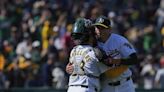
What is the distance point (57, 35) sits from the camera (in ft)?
58.0

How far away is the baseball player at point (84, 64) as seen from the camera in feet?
30.8

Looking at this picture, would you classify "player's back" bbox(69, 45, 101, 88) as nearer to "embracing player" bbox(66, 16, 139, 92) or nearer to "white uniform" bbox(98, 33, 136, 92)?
"embracing player" bbox(66, 16, 139, 92)

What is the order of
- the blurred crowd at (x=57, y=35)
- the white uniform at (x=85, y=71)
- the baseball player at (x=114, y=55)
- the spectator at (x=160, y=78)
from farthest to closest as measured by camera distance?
the blurred crowd at (x=57, y=35) < the spectator at (x=160, y=78) < the baseball player at (x=114, y=55) < the white uniform at (x=85, y=71)

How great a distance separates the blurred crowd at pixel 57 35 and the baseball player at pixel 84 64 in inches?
251

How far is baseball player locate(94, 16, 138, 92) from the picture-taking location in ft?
31.3

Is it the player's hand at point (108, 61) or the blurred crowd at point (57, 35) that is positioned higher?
the blurred crowd at point (57, 35)

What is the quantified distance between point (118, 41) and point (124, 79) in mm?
569

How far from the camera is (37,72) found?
1669cm

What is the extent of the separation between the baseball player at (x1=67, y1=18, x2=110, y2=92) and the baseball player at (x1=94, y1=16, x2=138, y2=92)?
18 centimetres

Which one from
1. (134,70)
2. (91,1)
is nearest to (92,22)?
(134,70)

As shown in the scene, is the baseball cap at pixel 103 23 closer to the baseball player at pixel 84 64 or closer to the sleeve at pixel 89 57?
the baseball player at pixel 84 64

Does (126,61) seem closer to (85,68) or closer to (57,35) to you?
(85,68)

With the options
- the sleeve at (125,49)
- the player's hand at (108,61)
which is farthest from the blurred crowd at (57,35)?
the player's hand at (108,61)

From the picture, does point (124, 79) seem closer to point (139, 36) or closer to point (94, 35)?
point (94, 35)
